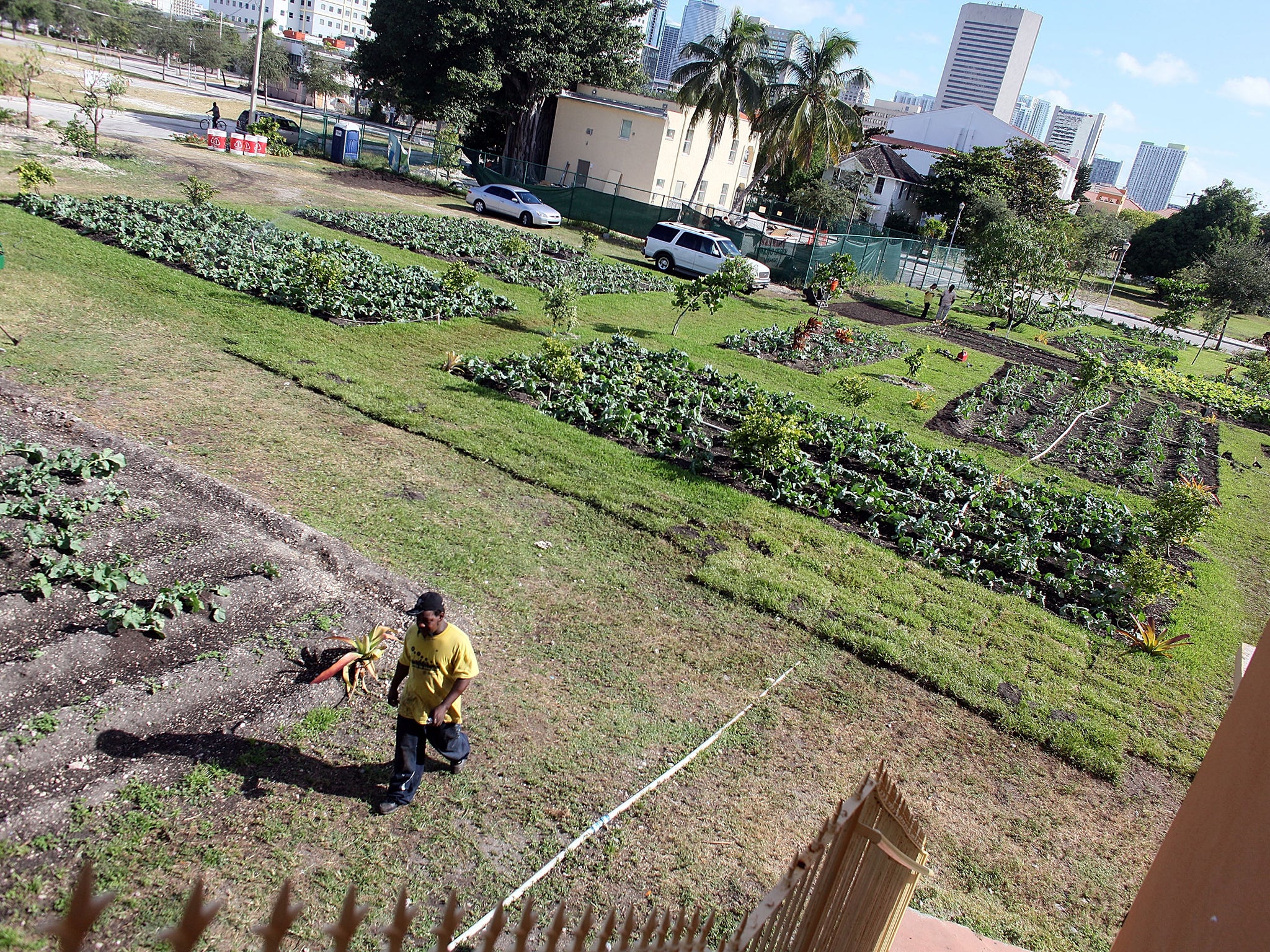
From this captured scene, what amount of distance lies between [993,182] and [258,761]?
69.4 m

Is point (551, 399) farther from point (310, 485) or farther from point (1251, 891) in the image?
point (1251, 891)

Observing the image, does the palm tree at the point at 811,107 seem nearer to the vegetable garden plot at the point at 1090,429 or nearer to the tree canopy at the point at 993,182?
the vegetable garden plot at the point at 1090,429

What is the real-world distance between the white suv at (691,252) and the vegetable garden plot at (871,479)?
1493 cm


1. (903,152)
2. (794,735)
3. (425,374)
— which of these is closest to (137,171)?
(425,374)

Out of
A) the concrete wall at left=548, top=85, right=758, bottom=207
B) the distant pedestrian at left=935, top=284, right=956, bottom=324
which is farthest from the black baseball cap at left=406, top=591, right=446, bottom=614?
the concrete wall at left=548, top=85, right=758, bottom=207

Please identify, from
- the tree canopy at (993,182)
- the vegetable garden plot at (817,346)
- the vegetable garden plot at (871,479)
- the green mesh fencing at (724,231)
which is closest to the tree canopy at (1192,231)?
the tree canopy at (993,182)

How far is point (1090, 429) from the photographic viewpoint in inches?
735

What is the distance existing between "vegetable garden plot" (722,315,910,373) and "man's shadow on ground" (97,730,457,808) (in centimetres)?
1559

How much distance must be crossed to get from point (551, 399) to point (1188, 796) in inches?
405

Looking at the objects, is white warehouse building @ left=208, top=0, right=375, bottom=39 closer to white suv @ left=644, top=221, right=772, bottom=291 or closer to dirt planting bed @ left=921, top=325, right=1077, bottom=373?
white suv @ left=644, top=221, right=772, bottom=291

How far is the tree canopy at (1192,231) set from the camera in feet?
225

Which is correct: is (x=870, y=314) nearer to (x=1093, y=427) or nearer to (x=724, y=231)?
(x=724, y=231)

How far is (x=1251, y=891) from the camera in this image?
2939mm

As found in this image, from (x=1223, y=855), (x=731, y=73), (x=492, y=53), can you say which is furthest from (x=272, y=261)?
(x=731, y=73)
